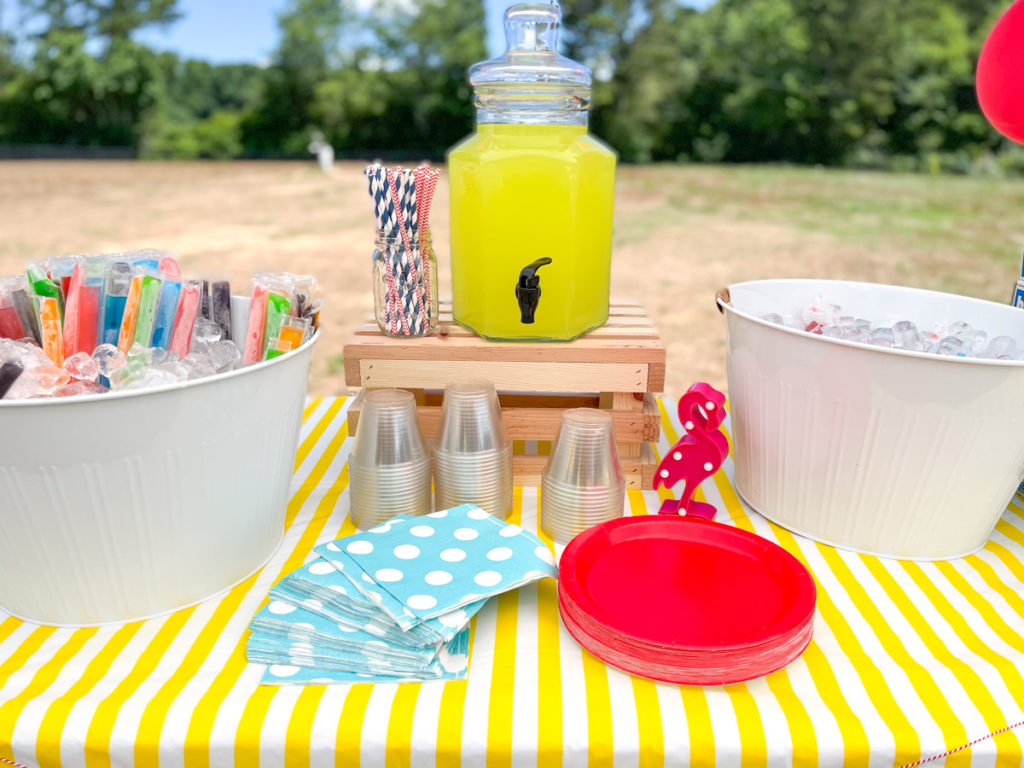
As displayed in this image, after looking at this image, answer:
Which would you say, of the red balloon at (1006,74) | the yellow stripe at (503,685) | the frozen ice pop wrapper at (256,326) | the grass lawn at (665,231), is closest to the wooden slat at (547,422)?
the frozen ice pop wrapper at (256,326)

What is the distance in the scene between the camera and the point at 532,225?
3.70 feet

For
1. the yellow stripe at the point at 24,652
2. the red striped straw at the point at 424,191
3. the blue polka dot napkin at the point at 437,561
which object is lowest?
the yellow stripe at the point at 24,652

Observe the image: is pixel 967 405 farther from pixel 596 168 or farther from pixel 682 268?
pixel 682 268

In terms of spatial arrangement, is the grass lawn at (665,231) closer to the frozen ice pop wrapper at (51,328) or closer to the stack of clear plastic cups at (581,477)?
the frozen ice pop wrapper at (51,328)

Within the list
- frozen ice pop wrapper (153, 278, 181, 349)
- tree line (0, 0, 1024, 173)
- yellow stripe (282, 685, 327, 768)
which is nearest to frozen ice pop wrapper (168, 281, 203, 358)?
frozen ice pop wrapper (153, 278, 181, 349)

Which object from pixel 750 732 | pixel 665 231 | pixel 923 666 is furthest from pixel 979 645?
pixel 665 231

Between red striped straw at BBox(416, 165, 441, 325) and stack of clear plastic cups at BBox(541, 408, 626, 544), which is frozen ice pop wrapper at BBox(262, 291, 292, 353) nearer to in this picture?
red striped straw at BBox(416, 165, 441, 325)

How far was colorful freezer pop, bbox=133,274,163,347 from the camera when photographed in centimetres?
95

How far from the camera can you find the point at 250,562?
3.19ft

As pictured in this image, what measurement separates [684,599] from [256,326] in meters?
0.62

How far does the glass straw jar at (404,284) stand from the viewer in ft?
3.79

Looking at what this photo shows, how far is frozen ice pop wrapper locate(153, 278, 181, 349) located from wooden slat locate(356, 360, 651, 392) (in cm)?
26

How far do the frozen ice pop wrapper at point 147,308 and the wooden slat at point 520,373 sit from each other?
28cm

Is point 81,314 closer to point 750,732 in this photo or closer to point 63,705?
point 63,705
